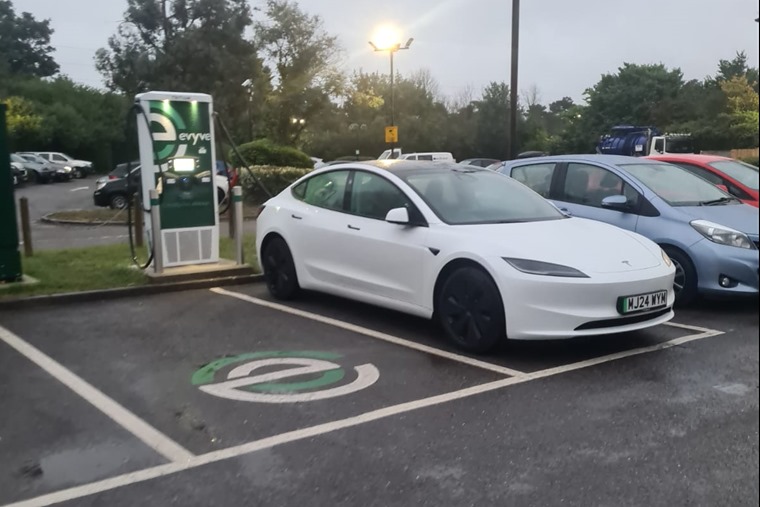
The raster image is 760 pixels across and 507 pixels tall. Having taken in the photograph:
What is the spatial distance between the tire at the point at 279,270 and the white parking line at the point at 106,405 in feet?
8.20

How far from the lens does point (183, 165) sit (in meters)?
9.20

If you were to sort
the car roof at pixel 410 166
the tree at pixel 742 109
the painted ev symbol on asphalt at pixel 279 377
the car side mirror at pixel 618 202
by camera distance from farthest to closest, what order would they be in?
the car roof at pixel 410 166, the car side mirror at pixel 618 202, the painted ev symbol on asphalt at pixel 279 377, the tree at pixel 742 109

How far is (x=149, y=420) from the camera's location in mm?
4398

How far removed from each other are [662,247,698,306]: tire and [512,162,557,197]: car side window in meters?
2.65

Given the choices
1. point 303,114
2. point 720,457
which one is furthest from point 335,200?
point 303,114

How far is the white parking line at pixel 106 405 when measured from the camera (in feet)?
13.0

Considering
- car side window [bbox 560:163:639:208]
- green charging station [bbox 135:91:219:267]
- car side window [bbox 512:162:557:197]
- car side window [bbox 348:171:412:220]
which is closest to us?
→ car side window [bbox 348:171:412:220]

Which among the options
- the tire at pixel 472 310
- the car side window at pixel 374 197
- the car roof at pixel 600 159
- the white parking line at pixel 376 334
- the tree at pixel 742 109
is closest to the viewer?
the tree at pixel 742 109

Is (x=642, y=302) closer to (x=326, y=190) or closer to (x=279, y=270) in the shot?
(x=326, y=190)

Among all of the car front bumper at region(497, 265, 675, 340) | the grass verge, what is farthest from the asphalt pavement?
the car front bumper at region(497, 265, 675, 340)

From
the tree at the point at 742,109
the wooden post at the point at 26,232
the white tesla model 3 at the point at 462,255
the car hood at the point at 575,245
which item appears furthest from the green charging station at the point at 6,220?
the tree at the point at 742,109

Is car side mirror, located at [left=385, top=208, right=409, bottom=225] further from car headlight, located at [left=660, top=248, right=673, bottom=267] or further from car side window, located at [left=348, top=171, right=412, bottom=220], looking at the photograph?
car headlight, located at [left=660, top=248, right=673, bottom=267]

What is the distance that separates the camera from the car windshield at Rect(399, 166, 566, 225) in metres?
6.25

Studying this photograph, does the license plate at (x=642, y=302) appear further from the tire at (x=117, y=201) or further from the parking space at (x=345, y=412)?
the tire at (x=117, y=201)
